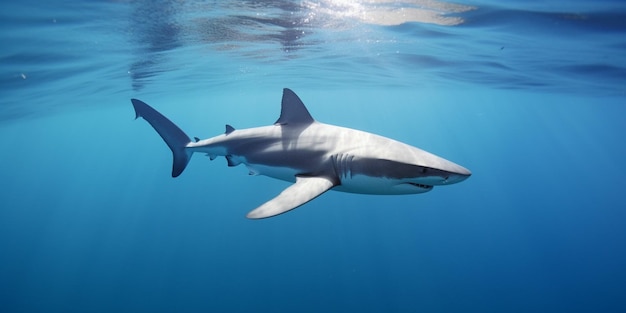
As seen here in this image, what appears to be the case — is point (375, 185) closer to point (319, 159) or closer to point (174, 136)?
point (319, 159)

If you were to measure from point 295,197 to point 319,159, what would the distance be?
1193mm

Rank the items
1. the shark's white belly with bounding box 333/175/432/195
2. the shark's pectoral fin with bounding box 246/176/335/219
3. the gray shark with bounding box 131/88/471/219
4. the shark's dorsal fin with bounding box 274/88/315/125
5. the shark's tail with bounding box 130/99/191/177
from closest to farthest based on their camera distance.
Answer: the shark's pectoral fin with bounding box 246/176/335/219 → the gray shark with bounding box 131/88/471/219 → the shark's white belly with bounding box 333/175/432/195 → the shark's dorsal fin with bounding box 274/88/315/125 → the shark's tail with bounding box 130/99/191/177

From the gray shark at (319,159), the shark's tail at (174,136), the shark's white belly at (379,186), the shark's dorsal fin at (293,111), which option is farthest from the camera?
the shark's tail at (174,136)

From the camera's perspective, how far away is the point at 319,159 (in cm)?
454

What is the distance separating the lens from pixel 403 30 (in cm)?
1093

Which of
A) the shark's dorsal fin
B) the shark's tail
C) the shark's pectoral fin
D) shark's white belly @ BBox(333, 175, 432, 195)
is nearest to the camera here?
the shark's pectoral fin

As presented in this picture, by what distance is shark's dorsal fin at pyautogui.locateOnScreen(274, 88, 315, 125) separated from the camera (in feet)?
17.2

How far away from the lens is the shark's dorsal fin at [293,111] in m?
5.25

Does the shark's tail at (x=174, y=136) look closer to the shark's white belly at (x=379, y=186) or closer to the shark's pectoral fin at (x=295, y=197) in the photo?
the shark's pectoral fin at (x=295, y=197)

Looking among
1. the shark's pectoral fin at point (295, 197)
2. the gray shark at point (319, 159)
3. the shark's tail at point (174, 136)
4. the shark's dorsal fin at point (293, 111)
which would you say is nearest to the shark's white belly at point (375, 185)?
the gray shark at point (319, 159)

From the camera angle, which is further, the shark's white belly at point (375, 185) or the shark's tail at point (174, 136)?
the shark's tail at point (174, 136)

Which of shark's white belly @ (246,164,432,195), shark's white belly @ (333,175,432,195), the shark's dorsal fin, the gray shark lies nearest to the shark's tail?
the gray shark

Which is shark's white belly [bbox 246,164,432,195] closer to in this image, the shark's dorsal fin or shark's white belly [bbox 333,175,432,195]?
shark's white belly [bbox 333,175,432,195]

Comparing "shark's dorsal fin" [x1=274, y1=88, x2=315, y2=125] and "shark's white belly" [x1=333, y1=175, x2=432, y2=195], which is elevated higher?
"shark's dorsal fin" [x1=274, y1=88, x2=315, y2=125]
